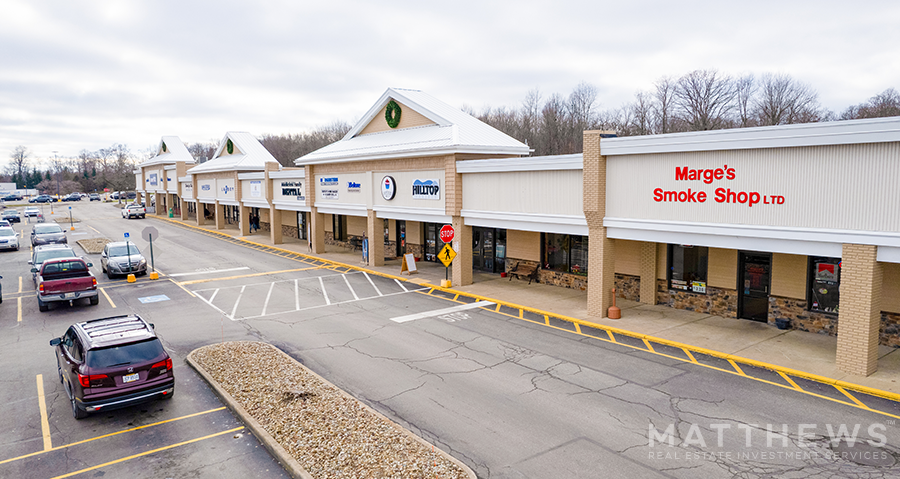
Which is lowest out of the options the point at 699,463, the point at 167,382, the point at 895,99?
the point at 699,463

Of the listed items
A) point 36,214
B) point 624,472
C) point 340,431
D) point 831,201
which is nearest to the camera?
point 624,472

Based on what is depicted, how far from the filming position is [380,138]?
30.1 meters

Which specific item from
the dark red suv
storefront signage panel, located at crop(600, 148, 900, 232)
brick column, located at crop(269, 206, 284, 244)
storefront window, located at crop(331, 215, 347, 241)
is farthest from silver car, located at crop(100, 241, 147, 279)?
storefront signage panel, located at crop(600, 148, 900, 232)

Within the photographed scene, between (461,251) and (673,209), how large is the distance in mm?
9985

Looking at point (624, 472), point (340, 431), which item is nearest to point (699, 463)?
point (624, 472)

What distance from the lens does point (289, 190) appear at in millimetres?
38406

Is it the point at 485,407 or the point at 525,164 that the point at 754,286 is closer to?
the point at 525,164

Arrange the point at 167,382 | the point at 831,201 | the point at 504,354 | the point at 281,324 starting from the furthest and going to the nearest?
the point at 281,324 < the point at 504,354 < the point at 831,201 < the point at 167,382

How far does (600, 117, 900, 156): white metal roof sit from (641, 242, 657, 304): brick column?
4292 millimetres

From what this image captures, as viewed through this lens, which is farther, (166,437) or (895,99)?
(895,99)

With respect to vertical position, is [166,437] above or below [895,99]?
below

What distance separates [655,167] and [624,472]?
1042 cm

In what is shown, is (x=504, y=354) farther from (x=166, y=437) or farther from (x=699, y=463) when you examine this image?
(x=166, y=437)

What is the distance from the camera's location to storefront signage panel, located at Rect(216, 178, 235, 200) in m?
47.1
